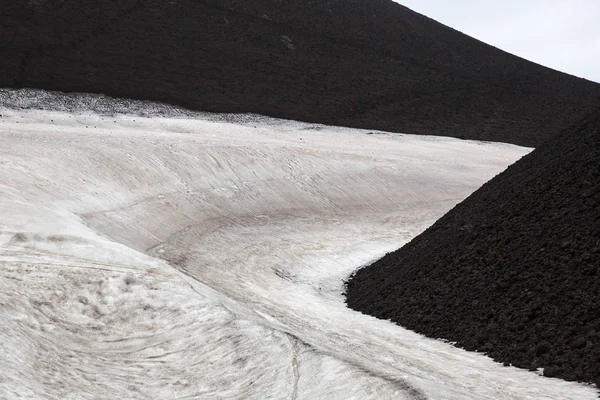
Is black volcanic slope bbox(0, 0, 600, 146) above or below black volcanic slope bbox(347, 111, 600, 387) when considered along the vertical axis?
above

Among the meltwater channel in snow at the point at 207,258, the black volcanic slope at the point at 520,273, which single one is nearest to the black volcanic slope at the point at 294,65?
the meltwater channel in snow at the point at 207,258

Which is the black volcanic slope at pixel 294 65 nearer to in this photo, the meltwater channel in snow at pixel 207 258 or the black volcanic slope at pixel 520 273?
the meltwater channel in snow at pixel 207 258

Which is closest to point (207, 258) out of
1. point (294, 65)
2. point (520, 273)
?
point (520, 273)

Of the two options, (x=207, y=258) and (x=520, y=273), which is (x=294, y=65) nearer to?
(x=207, y=258)

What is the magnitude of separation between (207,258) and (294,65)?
32.6 meters

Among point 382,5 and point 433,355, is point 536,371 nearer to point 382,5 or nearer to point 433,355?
point 433,355

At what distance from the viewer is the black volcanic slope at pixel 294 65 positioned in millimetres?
42312

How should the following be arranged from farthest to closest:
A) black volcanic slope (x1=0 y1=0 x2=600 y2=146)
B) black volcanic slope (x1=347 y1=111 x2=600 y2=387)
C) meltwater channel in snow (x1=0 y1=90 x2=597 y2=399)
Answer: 1. black volcanic slope (x1=0 y1=0 x2=600 y2=146)
2. black volcanic slope (x1=347 y1=111 x2=600 y2=387)
3. meltwater channel in snow (x1=0 y1=90 x2=597 y2=399)

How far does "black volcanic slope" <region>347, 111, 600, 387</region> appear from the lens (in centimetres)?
1089

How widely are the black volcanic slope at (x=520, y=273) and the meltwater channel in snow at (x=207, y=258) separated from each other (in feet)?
1.62

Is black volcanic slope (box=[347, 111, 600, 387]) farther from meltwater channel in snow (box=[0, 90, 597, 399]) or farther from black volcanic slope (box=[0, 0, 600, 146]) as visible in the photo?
black volcanic slope (box=[0, 0, 600, 146])

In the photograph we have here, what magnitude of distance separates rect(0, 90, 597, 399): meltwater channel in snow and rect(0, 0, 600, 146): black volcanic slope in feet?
15.2

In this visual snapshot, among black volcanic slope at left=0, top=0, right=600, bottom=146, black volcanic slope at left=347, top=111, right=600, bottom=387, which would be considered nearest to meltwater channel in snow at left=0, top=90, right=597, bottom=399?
black volcanic slope at left=347, top=111, right=600, bottom=387

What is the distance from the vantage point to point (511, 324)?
460 inches
